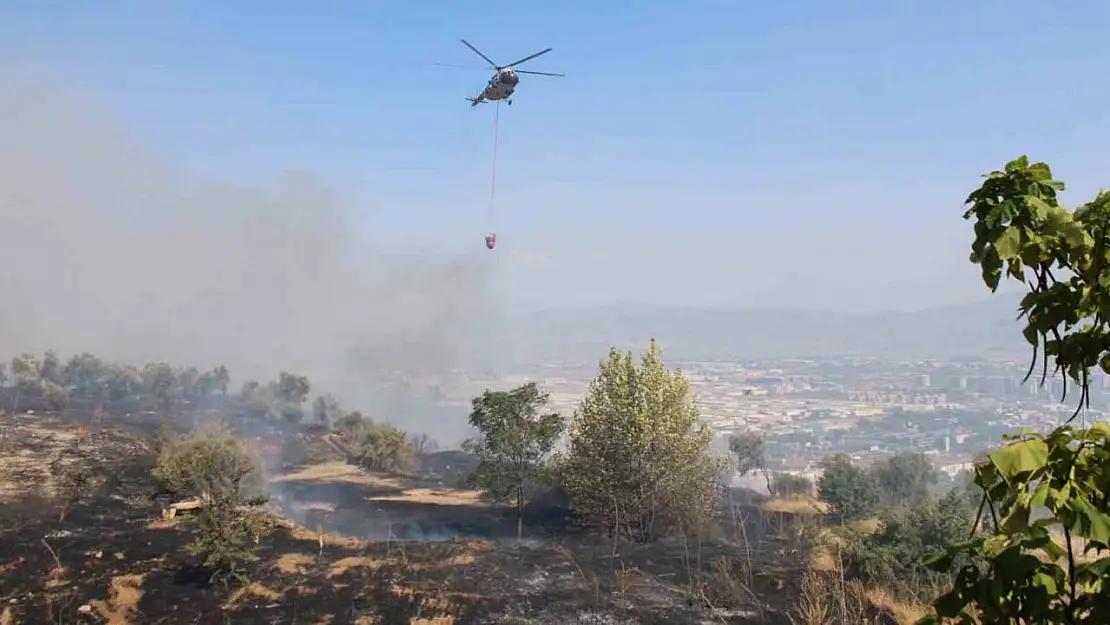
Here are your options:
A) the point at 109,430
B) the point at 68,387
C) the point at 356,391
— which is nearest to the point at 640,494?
the point at 109,430

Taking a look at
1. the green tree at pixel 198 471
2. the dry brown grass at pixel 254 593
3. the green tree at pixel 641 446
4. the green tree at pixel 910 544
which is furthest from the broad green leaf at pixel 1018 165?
the green tree at pixel 198 471

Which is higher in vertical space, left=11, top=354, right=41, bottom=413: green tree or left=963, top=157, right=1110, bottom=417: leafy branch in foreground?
left=963, top=157, right=1110, bottom=417: leafy branch in foreground

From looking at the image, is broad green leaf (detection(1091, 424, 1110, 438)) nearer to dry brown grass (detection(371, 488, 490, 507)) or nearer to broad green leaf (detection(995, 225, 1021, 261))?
broad green leaf (detection(995, 225, 1021, 261))

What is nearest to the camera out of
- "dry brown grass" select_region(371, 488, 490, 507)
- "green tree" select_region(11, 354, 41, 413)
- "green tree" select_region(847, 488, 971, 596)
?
"green tree" select_region(847, 488, 971, 596)

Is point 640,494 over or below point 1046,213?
below

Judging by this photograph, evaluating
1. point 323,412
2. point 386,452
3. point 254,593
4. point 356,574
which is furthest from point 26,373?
point 356,574

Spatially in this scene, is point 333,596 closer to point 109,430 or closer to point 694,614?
point 694,614

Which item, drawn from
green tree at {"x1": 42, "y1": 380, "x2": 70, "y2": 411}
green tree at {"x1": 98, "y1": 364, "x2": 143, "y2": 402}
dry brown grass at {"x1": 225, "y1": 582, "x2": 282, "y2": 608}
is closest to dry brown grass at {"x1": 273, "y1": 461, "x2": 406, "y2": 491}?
green tree at {"x1": 42, "y1": 380, "x2": 70, "y2": 411}
